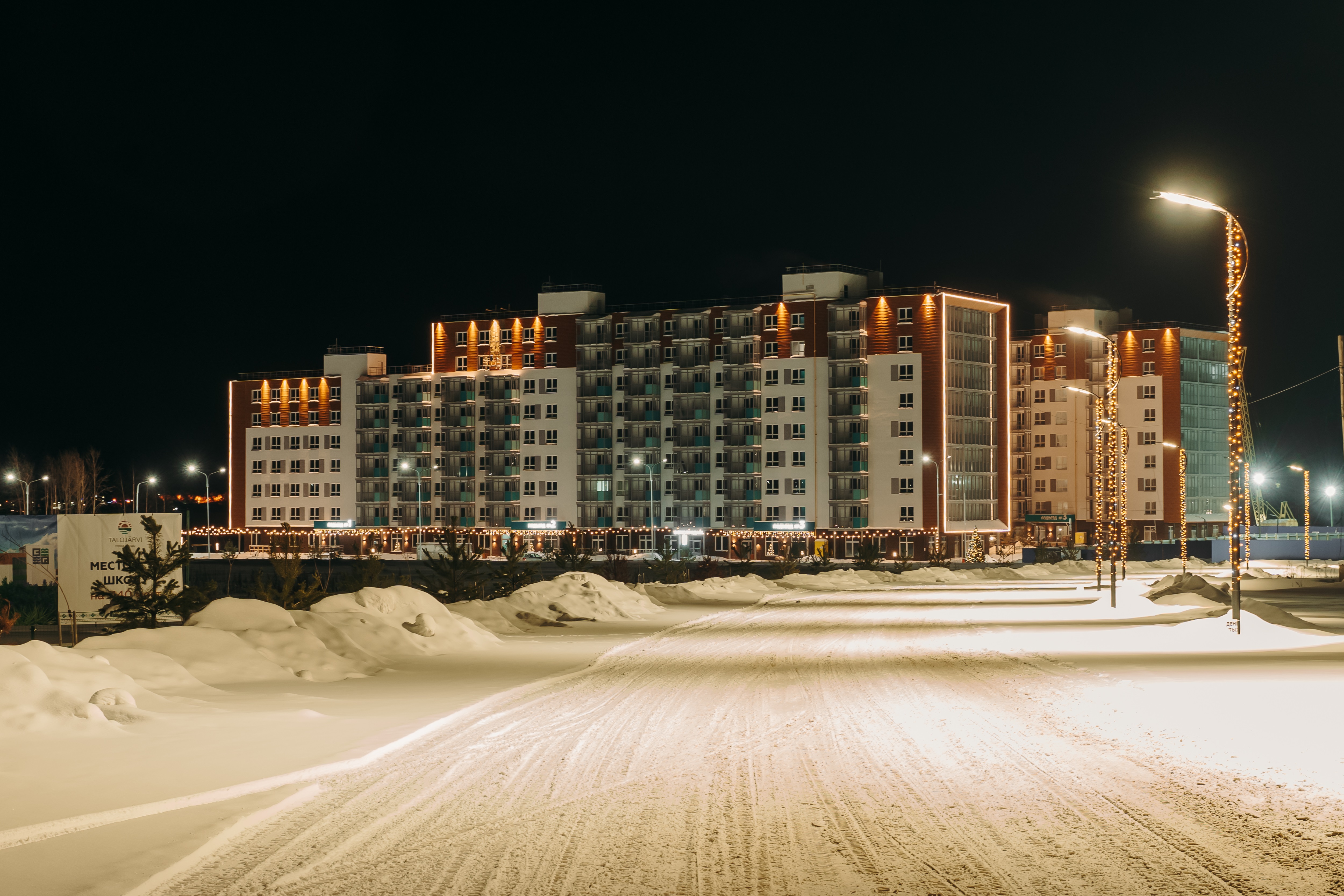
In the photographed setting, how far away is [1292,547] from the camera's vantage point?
119 m

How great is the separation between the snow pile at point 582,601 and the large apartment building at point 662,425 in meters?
71.9

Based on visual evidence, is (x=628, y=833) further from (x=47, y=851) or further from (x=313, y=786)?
(x=47, y=851)

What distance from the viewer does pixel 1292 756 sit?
510 inches

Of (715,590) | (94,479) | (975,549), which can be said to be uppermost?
(94,479)

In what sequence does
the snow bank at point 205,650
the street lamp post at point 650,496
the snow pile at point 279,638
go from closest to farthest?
the snow bank at point 205,650
the snow pile at point 279,638
the street lamp post at point 650,496

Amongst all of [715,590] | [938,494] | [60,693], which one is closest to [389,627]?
[60,693]

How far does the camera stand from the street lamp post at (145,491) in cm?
10325

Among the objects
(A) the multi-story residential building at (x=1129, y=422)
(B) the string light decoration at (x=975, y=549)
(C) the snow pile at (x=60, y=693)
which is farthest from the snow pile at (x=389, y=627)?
(A) the multi-story residential building at (x=1129, y=422)

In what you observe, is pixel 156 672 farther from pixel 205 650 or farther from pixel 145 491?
pixel 145 491

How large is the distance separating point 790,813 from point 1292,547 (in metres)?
121

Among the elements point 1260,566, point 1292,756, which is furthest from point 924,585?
point 1292,756

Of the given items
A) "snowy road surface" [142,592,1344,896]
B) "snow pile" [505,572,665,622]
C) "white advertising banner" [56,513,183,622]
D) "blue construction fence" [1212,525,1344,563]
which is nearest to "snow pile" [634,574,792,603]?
"snow pile" [505,572,665,622]

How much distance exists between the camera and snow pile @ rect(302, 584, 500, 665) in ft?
86.0

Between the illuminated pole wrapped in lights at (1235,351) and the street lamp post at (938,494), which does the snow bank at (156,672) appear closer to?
the illuminated pole wrapped in lights at (1235,351)
